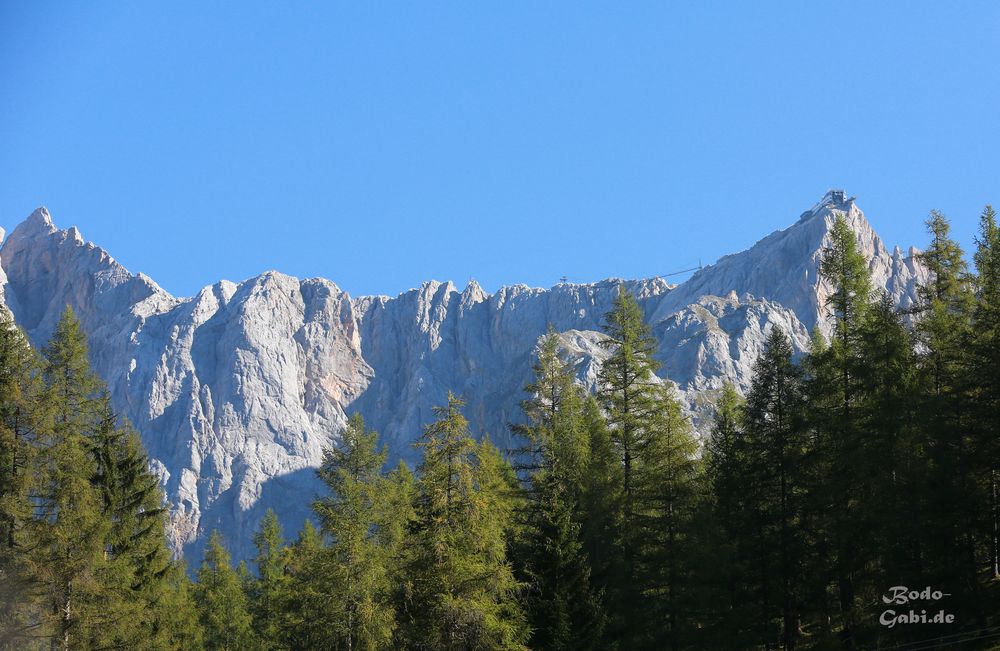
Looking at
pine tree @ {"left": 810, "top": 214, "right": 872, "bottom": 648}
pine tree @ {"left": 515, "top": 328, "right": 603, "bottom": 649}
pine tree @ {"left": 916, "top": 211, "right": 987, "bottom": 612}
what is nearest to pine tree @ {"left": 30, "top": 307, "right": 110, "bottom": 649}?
pine tree @ {"left": 515, "top": 328, "right": 603, "bottom": 649}

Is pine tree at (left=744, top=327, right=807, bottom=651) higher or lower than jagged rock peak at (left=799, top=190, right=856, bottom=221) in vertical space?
lower

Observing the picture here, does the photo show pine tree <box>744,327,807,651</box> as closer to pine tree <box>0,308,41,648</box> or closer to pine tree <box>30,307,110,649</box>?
pine tree <box>30,307,110,649</box>

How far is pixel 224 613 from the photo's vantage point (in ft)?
184

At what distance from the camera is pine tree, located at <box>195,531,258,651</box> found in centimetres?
5562

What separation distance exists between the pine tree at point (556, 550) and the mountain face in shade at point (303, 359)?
110930 mm

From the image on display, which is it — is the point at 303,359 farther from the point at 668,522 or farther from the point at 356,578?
the point at 668,522

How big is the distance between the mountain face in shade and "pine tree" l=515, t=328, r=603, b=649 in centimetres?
11093

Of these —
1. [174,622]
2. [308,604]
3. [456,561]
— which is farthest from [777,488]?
[174,622]

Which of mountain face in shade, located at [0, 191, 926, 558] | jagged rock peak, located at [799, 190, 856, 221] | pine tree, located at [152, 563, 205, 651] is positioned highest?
jagged rock peak, located at [799, 190, 856, 221]

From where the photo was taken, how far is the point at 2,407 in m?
33.5

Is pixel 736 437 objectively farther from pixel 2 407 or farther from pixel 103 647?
pixel 2 407

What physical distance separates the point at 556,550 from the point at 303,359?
16273 cm

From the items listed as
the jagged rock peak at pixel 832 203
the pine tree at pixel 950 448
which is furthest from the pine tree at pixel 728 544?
the jagged rock peak at pixel 832 203

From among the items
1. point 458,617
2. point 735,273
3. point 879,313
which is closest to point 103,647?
point 458,617
